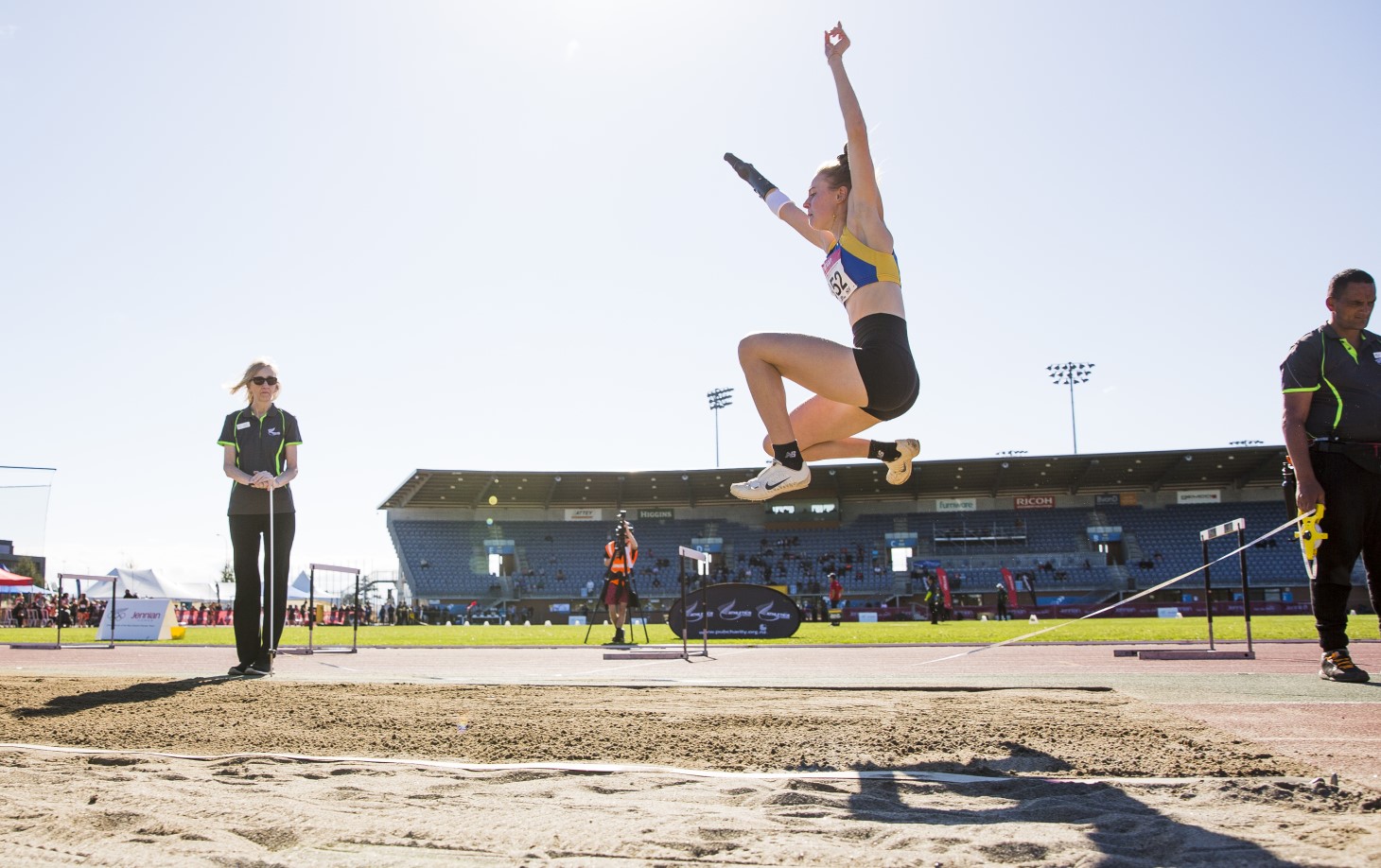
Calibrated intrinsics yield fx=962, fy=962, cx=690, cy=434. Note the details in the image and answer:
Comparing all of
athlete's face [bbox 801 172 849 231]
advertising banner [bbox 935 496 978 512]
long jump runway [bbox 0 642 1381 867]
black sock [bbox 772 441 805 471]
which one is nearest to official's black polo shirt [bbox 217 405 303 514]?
long jump runway [bbox 0 642 1381 867]

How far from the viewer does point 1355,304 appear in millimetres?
4988

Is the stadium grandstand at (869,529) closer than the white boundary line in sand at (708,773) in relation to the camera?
No

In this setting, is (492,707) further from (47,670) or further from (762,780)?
(47,670)

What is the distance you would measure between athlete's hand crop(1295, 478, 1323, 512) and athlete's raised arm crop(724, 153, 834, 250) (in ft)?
9.37

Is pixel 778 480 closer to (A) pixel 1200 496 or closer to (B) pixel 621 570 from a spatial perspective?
(B) pixel 621 570

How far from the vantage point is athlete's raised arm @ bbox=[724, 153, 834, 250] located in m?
4.55

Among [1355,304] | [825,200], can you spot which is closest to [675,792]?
[825,200]

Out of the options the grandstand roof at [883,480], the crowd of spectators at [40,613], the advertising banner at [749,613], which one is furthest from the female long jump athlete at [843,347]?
the grandstand roof at [883,480]

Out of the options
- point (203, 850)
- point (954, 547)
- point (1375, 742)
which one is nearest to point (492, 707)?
point (203, 850)

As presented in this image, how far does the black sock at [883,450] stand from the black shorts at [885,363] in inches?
23.0

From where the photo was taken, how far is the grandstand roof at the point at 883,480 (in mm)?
45844

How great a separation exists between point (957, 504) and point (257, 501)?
45828 millimetres

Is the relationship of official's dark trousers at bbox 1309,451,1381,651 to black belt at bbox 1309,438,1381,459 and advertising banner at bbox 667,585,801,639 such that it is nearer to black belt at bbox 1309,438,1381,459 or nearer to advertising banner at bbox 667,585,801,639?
black belt at bbox 1309,438,1381,459

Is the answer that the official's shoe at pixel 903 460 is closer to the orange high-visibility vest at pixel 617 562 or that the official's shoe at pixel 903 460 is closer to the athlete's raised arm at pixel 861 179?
the athlete's raised arm at pixel 861 179
